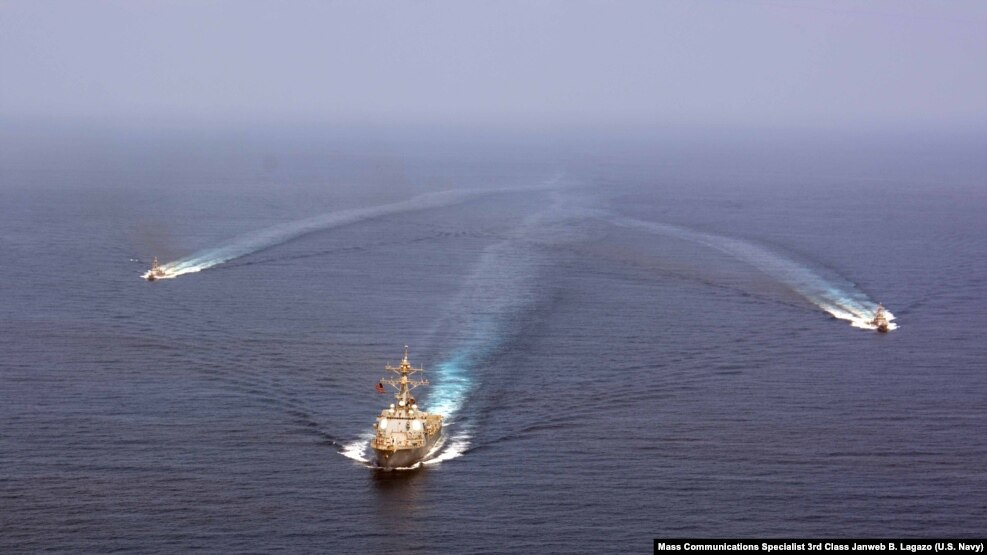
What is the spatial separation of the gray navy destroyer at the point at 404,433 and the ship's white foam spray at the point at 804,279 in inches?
1911

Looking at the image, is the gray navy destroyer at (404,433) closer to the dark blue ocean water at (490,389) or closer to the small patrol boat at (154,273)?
the dark blue ocean water at (490,389)

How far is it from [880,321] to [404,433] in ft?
171

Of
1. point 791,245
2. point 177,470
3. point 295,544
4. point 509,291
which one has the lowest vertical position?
point 295,544

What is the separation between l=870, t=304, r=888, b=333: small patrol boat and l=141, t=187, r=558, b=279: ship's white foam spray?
65.6 meters

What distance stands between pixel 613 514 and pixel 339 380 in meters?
30.0

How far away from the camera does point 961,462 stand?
274ft

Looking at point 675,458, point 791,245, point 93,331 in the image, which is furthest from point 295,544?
point 791,245

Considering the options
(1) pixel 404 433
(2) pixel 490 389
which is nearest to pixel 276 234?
(2) pixel 490 389

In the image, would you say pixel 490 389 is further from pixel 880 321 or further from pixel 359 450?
pixel 880 321

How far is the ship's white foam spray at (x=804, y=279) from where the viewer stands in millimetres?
123938

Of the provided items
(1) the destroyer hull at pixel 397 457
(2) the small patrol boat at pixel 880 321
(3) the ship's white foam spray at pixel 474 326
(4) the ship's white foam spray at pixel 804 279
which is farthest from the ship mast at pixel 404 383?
(4) the ship's white foam spray at pixel 804 279

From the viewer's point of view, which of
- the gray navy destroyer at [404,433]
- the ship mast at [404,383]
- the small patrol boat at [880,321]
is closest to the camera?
the gray navy destroyer at [404,433]

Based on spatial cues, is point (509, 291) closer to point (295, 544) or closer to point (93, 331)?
point (93, 331)

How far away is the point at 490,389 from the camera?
3792 inches
